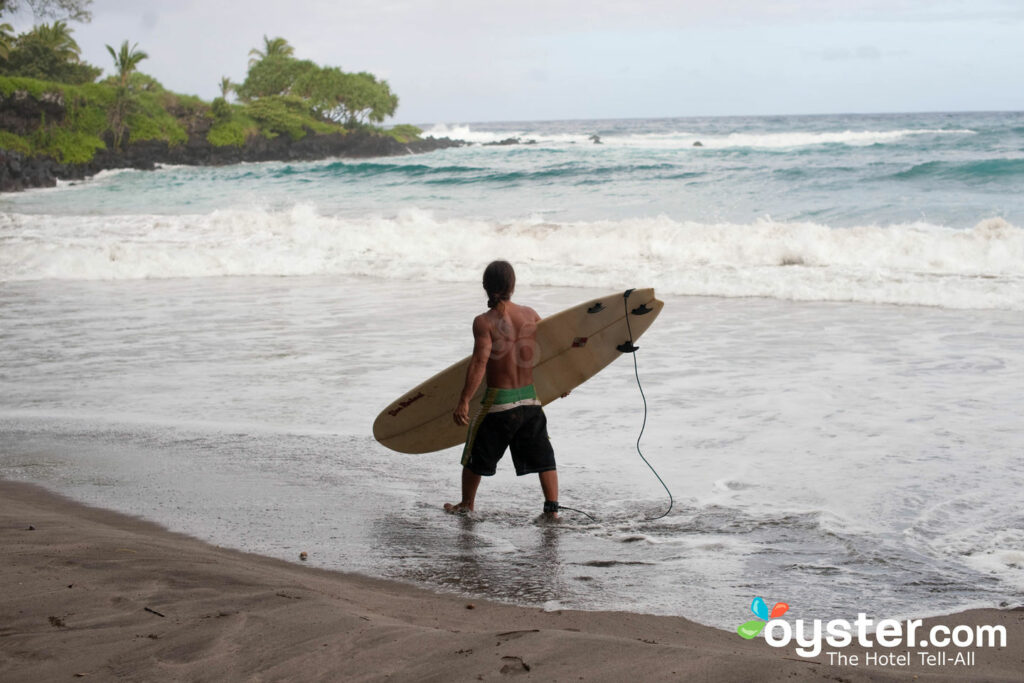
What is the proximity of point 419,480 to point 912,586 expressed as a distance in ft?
8.13

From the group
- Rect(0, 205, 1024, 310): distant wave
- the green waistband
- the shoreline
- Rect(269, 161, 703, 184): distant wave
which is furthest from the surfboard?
Rect(269, 161, 703, 184): distant wave

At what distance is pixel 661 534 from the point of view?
147 inches

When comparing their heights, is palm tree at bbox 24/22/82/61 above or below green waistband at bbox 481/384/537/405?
above

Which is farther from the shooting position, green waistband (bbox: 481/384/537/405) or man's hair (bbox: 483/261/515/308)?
green waistband (bbox: 481/384/537/405)

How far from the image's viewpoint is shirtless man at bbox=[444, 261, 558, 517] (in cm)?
397

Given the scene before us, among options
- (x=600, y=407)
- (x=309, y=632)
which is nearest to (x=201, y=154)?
(x=600, y=407)

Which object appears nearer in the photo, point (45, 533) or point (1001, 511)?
point (45, 533)

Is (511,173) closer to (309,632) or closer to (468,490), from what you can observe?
(468,490)

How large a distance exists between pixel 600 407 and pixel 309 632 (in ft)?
12.0

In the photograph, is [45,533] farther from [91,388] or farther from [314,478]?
[91,388]

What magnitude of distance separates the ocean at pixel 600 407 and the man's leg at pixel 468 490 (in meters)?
0.13

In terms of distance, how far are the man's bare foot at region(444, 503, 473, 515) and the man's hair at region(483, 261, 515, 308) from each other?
38.3 inches

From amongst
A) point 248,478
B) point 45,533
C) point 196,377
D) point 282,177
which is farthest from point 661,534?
point 282,177

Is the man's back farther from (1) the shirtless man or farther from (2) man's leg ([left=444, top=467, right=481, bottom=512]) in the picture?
(2) man's leg ([left=444, top=467, right=481, bottom=512])
